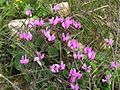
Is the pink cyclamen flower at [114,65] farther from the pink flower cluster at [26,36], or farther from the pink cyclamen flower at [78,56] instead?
the pink flower cluster at [26,36]

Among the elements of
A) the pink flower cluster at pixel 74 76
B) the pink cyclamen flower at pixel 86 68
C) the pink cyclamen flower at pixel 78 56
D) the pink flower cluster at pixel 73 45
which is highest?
the pink flower cluster at pixel 73 45

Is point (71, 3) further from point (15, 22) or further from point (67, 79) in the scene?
point (67, 79)

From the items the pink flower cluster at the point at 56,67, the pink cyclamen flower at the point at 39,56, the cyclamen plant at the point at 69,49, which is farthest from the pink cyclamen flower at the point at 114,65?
the pink cyclamen flower at the point at 39,56

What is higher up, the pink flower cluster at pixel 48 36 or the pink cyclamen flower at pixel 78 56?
the pink flower cluster at pixel 48 36

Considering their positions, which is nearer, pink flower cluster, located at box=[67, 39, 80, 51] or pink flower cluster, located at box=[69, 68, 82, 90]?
pink flower cluster, located at box=[69, 68, 82, 90]

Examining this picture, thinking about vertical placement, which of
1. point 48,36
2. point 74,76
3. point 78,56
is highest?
point 48,36

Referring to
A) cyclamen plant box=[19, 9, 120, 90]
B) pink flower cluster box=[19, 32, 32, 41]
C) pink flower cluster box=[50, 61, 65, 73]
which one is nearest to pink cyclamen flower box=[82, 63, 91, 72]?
cyclamen plant box=[19, 9, 120, 90]

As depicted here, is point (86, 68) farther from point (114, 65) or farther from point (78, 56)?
point (114, 65)

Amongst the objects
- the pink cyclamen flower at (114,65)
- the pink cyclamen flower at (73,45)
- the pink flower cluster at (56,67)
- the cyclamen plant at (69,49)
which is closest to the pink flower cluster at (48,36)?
the cyclamen plant at (69,49)

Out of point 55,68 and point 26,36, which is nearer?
point 55,68

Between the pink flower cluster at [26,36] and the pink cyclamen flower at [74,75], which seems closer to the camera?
the pink cyclamen flower at [74,75]

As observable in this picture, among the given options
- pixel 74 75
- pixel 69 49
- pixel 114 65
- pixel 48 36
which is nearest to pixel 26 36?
pixel 48 36

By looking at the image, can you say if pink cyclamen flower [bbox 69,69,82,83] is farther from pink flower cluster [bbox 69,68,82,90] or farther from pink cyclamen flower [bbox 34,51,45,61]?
pink cyclamen flower [bbox 34,51,45,61]
